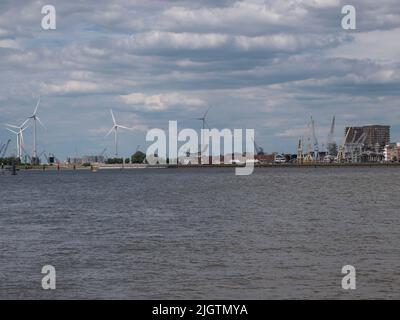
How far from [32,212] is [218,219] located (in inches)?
→ 812

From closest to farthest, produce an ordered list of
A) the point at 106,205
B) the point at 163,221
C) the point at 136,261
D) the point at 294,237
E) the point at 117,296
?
the point at 117,296, the point at 136,261, the point at 294,237, the point at 163,221, the point at 106,205

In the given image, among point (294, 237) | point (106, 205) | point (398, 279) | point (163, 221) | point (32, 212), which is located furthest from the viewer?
point (106, 205)

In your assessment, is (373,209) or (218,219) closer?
(218,219)

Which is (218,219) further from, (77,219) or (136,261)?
(136,261)

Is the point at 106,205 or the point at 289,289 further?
the point at 106,205

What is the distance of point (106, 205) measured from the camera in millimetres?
86625

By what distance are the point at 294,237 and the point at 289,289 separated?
61.6 feet

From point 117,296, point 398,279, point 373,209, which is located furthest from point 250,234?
point 373,209

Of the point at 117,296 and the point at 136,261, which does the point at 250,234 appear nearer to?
the point at 136,261

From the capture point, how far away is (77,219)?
66.2 meters
